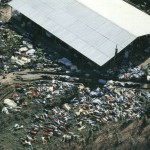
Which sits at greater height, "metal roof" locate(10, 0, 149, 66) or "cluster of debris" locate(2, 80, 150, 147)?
"metal roof" locate(10, 0, 149, 66)

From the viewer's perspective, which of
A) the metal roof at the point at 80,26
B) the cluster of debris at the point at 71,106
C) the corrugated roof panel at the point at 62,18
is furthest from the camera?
the corrugated roof panel at the point at 62,18

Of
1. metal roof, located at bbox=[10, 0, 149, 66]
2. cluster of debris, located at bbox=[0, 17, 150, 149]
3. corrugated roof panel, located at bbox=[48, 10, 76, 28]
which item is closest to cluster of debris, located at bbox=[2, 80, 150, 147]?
cluster of debris, located at bbox=[0, 17, 150, 149]

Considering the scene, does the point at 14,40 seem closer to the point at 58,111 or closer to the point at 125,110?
the point at 58,111

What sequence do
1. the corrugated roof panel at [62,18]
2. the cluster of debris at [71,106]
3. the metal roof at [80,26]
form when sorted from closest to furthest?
the cluster of debris at [71,106]
the metal roof at [80,26]
the corrugated roof panel at [62,18]

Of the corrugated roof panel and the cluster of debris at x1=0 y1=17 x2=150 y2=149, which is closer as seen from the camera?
the cluster of debris at x1=0 y1=17 x2=150 y2=149

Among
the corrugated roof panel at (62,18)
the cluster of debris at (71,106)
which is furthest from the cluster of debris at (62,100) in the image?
the corrugated roof panel at (62,18)

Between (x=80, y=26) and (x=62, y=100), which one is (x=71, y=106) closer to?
(x=62, y=100)

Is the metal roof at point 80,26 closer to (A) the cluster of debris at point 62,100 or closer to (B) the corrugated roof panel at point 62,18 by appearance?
(B) the corrugated roof panel at point 62,18

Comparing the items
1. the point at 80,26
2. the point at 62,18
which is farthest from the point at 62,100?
the point at 62,18

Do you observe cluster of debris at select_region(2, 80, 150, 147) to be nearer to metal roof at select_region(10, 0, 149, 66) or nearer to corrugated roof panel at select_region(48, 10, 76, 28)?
metal roof at select_region(10, 0, 149, 66)
